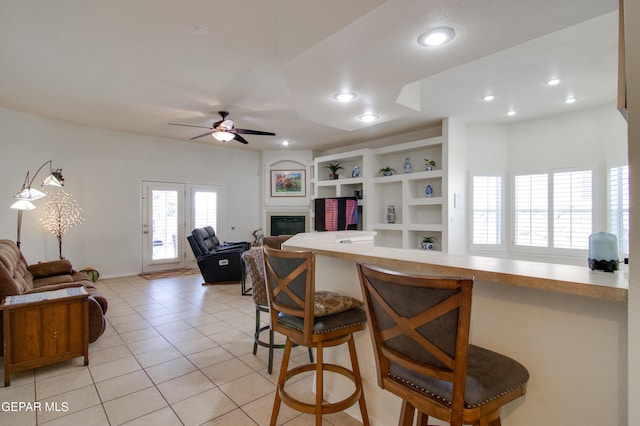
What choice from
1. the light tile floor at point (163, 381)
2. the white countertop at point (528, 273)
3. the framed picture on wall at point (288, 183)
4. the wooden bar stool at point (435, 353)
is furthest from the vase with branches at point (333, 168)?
the wooden bar stool at point (435, 353)

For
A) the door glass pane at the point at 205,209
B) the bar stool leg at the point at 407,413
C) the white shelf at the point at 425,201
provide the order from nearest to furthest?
the bar stool leg at the point at 407,413
the white shelf at the point at 425,201
the door glass pane at the point at 205,209

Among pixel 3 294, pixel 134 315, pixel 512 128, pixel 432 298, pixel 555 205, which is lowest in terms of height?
pixel 134 315

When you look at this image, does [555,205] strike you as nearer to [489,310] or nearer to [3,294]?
[489,310]

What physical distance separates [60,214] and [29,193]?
1.48 metres

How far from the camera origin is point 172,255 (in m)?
6.86

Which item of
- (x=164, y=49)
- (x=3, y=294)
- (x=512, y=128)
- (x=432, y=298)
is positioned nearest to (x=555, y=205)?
(x=512, y=128)

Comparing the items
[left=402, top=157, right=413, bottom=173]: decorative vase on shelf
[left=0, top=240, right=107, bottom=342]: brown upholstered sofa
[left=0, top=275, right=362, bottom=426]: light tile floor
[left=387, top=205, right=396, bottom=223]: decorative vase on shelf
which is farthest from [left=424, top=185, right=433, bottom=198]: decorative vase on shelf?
[left=0, top=240, right=107, bottom=342]: brown upholstered sofa

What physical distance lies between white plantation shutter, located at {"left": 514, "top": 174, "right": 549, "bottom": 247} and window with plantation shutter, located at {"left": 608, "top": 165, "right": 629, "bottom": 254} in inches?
32.0

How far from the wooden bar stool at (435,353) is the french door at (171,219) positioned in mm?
6618

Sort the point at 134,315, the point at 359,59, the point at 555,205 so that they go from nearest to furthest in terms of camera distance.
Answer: the point at 359,59 → the point at 134,315 → the point at 555,205

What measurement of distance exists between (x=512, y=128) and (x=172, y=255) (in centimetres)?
748

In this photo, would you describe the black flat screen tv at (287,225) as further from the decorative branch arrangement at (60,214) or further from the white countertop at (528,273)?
the white countertop at (528,273)

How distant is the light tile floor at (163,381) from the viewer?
2.03 m

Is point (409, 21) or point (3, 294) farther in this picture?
point (3, 294)
